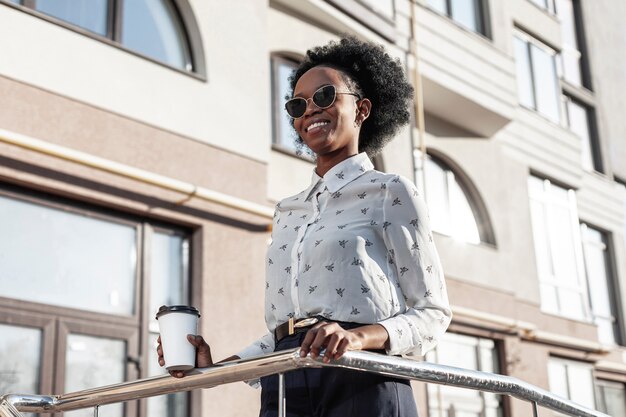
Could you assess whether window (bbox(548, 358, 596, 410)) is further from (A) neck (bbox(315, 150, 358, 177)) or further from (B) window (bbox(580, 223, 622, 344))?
(A) neck (bbox(315, 150, 358, 177))

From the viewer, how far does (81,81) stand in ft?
25.1

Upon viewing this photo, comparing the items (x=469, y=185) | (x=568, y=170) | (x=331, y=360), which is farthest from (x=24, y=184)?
(x=568, y=170)

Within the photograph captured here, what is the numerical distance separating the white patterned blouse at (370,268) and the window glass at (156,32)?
19.9ft

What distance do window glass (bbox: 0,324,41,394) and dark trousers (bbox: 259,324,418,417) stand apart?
470 cm

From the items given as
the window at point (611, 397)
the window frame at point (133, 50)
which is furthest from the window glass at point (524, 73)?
Answer: the window frame at point (133, 50)

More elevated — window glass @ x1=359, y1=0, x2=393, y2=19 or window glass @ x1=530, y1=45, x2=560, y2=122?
window glass @ x1=530, y1=45, x2=560, y2=122

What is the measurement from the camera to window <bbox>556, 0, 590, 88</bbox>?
58.4ft

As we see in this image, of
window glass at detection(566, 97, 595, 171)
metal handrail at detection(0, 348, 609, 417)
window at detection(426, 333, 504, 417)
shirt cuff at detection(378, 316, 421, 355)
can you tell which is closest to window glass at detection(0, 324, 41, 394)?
metal handrail at detection(0, 348, 609, 417)

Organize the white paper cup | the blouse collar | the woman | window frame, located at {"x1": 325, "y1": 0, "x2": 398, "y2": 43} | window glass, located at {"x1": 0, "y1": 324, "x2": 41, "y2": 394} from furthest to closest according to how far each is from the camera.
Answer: window frame, located at {"x1": 325, "y1": 0, "x2": 398, "y2": 43}
window glass, located at {"x1": 0, "y1": 324, "x2": 41, "y2": 394}
the blouse collar
the white paper cup
the woman

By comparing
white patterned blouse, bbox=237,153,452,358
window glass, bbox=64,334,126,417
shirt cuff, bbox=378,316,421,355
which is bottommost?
shirt cuff, bbox=378,316,421,355

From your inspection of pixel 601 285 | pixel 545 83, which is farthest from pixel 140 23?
pixel 601 285

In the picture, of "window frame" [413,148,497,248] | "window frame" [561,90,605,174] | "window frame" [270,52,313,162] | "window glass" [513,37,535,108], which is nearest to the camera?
"window frame" [270,52,313,162]

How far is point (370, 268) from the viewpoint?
8.21 ft

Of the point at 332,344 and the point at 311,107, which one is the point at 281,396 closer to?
the point at 332,344
